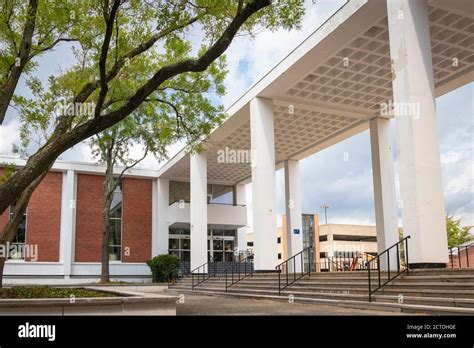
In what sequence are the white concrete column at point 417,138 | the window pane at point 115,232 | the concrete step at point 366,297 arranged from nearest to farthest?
1. the concrete step at point 366,297
2. the white concrete column at point 417,138
3. the window pane at point 115,232

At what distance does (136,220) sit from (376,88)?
60.8ft

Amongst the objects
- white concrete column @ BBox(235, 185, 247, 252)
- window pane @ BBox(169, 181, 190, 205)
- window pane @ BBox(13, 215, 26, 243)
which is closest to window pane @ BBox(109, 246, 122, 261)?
window pane @ BBox(169, 181, 190, 205)

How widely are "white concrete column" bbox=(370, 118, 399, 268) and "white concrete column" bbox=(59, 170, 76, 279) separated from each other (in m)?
17.8

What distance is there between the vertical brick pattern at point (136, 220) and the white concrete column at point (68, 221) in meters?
3.19

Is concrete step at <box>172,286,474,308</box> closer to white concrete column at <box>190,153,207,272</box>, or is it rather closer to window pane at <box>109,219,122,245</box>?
white concrete column at <box>190,153,207,272</box>

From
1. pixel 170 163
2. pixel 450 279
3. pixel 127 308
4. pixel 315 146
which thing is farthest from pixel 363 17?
pixel 170 163

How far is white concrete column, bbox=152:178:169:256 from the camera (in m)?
31.5

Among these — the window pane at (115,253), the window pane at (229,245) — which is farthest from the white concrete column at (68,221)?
the window pane at (229,245)

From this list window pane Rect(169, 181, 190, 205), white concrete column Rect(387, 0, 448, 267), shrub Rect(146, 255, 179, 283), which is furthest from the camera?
window pane Rect(169, 181, 190, 205)

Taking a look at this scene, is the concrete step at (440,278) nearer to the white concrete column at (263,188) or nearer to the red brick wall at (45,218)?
the white concrete column at (263,188)

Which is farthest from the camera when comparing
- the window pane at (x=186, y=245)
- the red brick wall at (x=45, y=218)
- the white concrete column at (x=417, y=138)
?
the window pane at (x=186, y=245)

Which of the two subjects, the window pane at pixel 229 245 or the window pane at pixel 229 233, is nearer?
the window pane at pixel 229 245

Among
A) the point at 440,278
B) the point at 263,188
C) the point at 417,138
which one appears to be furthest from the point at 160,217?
the point at 440,278

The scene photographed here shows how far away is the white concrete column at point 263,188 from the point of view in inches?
727
